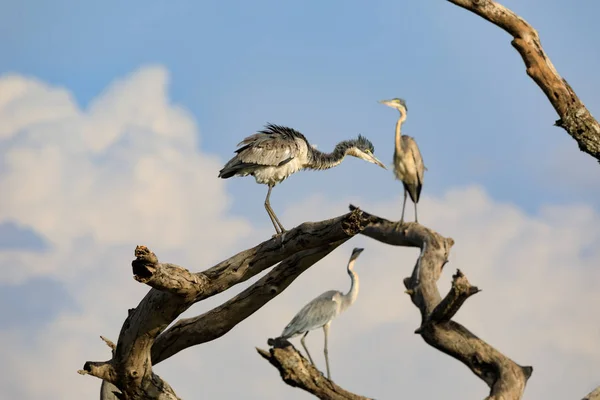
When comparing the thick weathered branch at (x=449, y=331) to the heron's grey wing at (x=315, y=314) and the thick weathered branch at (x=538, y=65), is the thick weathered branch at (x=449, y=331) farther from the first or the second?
the thick weathered branch at (x=538, y=65)

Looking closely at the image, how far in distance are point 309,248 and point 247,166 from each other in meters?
1.78

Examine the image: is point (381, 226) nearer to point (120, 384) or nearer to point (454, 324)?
point (454, 324)

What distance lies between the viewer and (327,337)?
33.2ft

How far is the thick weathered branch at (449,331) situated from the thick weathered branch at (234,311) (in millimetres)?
794

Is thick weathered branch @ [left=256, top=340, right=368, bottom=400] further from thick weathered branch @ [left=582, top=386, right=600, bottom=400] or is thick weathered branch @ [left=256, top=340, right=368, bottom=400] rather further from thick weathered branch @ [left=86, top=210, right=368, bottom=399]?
thick weathered branch @ [left=582, top=386, right=600, bottom=400]

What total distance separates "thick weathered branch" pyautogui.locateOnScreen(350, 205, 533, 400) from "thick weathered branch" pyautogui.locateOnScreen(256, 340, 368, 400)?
1587 millimetres

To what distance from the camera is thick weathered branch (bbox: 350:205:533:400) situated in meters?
9.56

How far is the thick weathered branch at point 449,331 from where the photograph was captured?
956 centimetres

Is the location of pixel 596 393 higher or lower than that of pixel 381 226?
lower

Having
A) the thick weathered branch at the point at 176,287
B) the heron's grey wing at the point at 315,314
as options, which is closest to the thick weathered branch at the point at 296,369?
the heron's grey wing at the point at 315,314

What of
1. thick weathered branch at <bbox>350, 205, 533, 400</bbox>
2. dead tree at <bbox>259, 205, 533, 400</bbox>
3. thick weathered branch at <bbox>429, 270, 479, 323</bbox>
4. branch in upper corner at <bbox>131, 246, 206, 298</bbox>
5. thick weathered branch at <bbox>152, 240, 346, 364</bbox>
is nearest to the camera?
branch in upper corner at <bbox>131, 246, 206, 298</bbox>

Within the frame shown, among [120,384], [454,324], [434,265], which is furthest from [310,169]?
[120,384]

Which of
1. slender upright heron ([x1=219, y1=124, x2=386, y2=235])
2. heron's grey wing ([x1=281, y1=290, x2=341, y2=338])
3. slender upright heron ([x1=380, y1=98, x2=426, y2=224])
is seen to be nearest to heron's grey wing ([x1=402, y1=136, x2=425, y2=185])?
slender upright heron ([x1=380, y1=98, x2=426, y2=224])

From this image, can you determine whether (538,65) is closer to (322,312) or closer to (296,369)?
(322,312)
